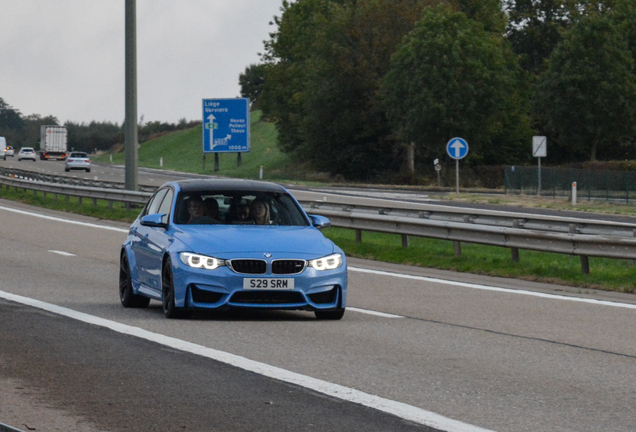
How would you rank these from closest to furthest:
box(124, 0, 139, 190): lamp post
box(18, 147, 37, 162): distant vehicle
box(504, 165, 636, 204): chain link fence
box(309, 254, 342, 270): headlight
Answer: box(309, 254, 342, 270): headlight, box(124, 0, 139, 190): lamp post, box(504, 165, 636, 204): chain link fence, box(18, 147, 37, 162): distant vehicle

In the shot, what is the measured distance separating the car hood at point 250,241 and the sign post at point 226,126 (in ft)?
125

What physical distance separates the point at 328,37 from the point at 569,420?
67.2 m

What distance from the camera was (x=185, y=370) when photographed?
8.20 m

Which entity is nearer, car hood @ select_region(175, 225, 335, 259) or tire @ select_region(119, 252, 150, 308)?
car hood @ select_region(175, 225, 335, 259)

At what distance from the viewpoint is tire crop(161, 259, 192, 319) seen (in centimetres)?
1096

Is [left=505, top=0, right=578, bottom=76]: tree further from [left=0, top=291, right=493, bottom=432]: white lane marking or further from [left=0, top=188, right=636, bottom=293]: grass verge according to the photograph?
[left=0, top=291, right=493, bottom=432]: white lane marking

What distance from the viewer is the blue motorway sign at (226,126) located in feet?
164

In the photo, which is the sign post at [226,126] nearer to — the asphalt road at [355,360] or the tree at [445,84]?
the tree at [445,84]

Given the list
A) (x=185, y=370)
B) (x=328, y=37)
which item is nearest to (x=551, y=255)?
(x=185, y=370)

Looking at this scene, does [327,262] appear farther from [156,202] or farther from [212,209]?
[156,202]

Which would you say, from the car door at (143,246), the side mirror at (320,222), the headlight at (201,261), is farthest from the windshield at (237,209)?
the headlight at (201,261)

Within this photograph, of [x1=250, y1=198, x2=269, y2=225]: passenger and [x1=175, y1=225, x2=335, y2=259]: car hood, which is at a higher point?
[x1=250, y1=198, x2=269, y2=225]: passenger

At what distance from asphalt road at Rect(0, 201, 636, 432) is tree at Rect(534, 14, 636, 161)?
190 ft

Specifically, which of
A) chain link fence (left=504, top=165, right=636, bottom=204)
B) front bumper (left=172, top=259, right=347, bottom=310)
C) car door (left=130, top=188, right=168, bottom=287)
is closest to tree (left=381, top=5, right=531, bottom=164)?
chain link fence (left=504, top=165, right=636, bottom=204)
